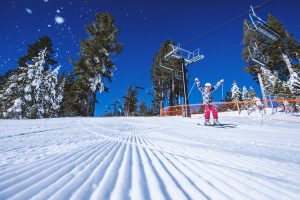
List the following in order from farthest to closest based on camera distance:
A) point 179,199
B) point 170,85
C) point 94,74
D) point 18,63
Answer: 1. point 170,85
2. point 18,63
3. point 94,74
4. point 179,199

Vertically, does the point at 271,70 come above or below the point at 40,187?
above

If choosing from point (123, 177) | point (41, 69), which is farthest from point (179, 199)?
point (41, 69)

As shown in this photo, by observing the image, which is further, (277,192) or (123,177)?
(123,177)

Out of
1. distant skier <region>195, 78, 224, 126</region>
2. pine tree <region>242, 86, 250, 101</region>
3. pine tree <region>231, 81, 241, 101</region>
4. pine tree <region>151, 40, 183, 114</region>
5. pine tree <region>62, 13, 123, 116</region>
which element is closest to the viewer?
distant skier <region>195, 78, 224, 126</region>

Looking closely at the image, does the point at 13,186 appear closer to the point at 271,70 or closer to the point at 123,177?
the point at 123,177

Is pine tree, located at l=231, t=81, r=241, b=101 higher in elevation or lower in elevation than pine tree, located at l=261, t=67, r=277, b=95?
higher

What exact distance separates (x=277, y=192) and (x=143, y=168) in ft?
3.58

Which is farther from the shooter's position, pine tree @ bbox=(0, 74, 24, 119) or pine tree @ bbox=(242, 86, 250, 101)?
pine tree @ bbox=(242, 86, 250, 101)

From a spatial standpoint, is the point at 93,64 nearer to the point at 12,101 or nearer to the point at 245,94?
the point at 12,101

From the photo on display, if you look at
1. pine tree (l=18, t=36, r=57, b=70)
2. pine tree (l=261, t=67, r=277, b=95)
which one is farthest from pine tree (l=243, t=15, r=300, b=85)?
pine tree (l=18, t=36, r=57, b=70)

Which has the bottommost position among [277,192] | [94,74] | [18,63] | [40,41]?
[277,192]

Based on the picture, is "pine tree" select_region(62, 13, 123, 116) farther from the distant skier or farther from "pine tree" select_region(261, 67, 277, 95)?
"pine tree" select_region(261, 67, 277, 95)

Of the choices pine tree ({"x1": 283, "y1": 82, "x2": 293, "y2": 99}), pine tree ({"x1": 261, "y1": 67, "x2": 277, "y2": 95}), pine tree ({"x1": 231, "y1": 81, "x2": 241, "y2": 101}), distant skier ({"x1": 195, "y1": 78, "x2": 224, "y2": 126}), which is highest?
pine tree ({"x1": 231, "y1": 81, "x2": 241, "y2": 101})

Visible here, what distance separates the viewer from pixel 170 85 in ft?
137
